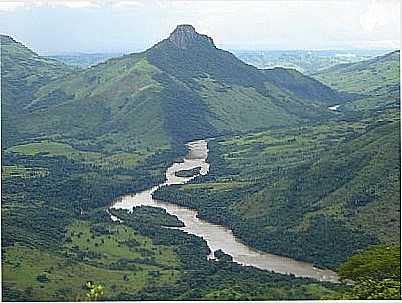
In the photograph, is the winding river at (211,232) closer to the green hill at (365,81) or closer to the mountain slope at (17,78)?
the mountain slope at (17,78)

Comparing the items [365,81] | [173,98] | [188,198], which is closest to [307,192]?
[188,198]

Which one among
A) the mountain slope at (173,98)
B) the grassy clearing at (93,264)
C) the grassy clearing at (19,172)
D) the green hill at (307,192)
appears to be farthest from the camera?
the mountain slope at (173,98)

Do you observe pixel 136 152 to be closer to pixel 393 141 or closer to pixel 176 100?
pixel 393 141

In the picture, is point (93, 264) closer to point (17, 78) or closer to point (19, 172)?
point (19, 172)

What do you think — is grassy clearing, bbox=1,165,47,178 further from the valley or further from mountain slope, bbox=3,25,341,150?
mountain slope, bbox=3,25,341,150

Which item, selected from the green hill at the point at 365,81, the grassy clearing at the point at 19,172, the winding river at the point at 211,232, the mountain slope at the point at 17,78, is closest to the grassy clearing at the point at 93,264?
the winding river at the point at 211,232

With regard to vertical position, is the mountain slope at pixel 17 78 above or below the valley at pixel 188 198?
above

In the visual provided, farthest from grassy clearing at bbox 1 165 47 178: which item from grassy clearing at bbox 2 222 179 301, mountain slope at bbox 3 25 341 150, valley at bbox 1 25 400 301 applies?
mountain slope at bbox 3 25 341 150

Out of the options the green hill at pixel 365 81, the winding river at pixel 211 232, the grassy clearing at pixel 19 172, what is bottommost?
the winding river at pixel 211 232
